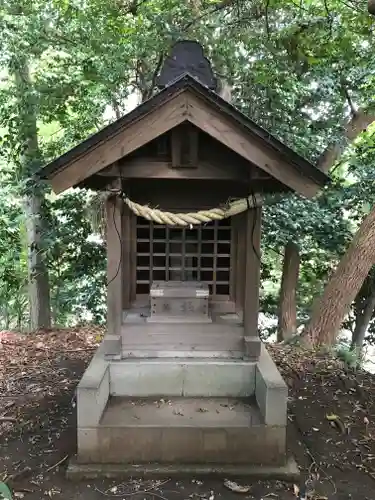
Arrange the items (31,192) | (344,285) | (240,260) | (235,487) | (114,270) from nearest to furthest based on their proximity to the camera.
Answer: (235,487) → (114,270) → (240,260) → (344,285) → (31,192)

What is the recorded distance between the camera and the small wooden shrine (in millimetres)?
3680

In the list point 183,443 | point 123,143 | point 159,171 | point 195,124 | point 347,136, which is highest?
point 347,136

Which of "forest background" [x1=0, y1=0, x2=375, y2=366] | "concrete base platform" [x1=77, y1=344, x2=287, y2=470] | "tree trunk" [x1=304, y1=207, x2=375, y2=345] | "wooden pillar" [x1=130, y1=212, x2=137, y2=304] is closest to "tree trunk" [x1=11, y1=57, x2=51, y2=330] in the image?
"forest background" [x1=0, y1=0, x2=375, y2=366]

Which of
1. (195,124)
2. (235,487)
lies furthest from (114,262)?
(235,487)

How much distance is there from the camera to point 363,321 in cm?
1020

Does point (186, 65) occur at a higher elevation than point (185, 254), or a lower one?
higher

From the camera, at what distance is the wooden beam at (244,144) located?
12.0 ft

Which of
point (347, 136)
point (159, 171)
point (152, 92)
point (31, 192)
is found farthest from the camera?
point (347, 136)

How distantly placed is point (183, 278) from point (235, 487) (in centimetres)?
189

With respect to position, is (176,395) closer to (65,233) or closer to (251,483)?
(251,483)

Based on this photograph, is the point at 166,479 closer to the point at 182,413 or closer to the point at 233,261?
the point at 182,413

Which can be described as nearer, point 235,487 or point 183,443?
point 235,487

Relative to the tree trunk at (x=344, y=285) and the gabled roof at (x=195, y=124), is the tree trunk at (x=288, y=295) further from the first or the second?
the gabled roof at (x=195, y=124)

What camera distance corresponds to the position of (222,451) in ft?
12.1
